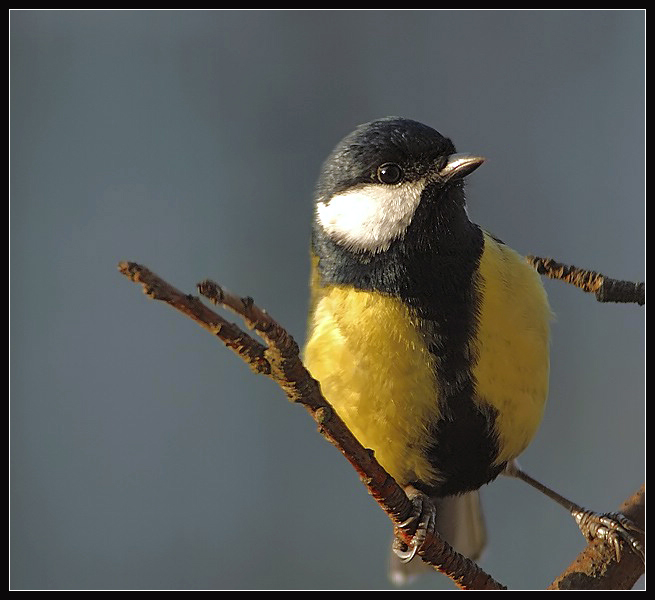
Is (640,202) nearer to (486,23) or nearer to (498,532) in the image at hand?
(486,23)

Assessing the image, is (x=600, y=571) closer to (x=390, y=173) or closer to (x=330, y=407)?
(x=330, y=407)

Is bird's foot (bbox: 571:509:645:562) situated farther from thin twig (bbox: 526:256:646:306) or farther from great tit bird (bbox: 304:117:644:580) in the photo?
thin twig (bbox: 526:256:646:306)

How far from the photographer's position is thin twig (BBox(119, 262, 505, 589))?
657mm

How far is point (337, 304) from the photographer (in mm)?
1297

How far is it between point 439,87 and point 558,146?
0.45 m

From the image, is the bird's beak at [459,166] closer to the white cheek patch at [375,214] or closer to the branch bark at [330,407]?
the white cheek patch at [375,214]

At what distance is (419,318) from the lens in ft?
4.06

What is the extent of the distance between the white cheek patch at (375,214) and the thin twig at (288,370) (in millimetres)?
431

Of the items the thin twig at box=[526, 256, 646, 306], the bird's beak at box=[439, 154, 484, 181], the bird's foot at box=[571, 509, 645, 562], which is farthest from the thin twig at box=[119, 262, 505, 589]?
the bird's beak at box=[439, 154, 484, 181]

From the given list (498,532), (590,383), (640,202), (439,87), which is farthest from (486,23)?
(498,532)

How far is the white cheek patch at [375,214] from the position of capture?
1.27 meters

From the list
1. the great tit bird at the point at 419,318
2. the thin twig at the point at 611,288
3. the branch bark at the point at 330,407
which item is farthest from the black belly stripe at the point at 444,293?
the thin twig at the point at 611,288

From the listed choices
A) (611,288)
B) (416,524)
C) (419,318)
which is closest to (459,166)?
(419,318)

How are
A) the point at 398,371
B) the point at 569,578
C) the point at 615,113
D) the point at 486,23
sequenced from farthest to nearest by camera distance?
the point at 486,23, the point at 615,113, the point at 398,371, the point at 569,578
